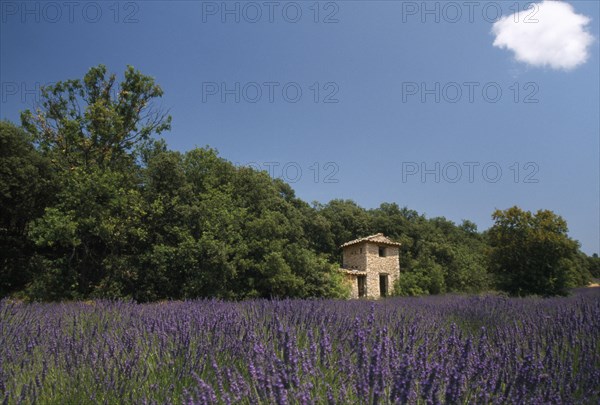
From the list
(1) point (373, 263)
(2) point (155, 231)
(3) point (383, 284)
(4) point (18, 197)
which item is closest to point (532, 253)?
(1) point (373, 263)

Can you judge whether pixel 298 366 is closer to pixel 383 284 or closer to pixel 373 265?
pixel 373 265

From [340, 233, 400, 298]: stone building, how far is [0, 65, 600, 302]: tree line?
19.9 ft

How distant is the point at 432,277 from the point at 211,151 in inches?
528

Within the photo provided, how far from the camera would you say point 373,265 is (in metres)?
21.1

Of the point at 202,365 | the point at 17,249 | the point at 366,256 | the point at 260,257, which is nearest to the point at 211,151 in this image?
the point at 260,257

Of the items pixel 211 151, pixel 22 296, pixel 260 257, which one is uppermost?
pixel 211 151

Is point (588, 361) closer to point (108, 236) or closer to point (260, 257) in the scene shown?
point (260, 257)

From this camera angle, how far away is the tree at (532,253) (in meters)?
13.2

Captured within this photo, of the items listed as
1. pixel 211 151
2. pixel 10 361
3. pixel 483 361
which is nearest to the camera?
pixel 483 361

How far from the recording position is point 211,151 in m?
15.0

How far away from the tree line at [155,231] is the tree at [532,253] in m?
0.04

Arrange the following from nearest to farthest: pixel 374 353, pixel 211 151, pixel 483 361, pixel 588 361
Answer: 1. pixel 374 353
2. pixel 483 361
3. pixel 588 361
4. pixel 211 151

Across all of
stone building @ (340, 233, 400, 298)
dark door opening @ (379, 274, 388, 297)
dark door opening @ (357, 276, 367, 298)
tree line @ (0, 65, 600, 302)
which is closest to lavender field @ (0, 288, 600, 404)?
tree line @ (0, 65, 600, 302)

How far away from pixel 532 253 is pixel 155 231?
510 inches
